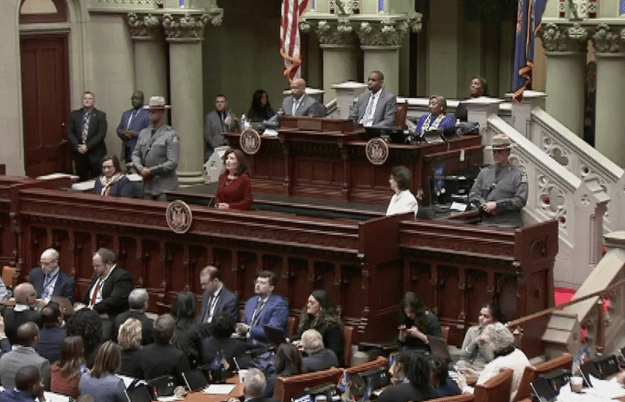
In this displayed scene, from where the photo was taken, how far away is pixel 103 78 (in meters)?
22.9

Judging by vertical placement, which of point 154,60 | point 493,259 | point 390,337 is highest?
point 154,60

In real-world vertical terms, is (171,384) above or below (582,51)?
below

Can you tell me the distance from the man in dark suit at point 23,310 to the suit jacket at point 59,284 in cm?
126

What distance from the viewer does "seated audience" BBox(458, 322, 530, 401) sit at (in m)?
11.2

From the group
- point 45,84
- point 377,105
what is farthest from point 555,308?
point 45,84

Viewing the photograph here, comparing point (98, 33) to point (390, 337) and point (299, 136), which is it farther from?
point (390, 337)

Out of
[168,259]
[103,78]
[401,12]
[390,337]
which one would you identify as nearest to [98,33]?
[103,78]

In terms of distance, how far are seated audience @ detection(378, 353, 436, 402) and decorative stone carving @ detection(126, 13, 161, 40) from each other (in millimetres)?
13034

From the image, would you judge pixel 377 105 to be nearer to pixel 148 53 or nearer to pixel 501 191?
pixel 501 191

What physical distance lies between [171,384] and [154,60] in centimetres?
1215

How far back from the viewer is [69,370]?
11.5 m

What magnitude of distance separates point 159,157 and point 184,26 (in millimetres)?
5619

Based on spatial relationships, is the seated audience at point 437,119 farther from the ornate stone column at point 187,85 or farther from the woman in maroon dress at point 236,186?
the ornate stone column at point 187,85

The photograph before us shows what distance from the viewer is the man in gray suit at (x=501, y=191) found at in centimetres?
1485
